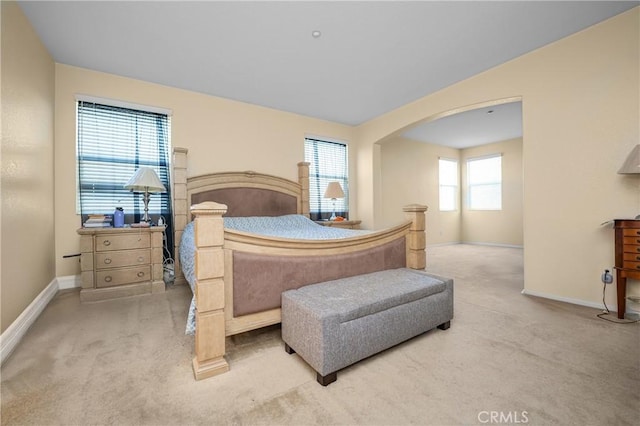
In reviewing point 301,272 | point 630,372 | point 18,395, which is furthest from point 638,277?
point 18,395

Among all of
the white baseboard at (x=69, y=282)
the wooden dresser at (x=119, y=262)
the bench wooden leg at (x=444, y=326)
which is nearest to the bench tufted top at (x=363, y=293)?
the bench wooden leg at (x=444, y=326)

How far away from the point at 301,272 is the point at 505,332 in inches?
62.3

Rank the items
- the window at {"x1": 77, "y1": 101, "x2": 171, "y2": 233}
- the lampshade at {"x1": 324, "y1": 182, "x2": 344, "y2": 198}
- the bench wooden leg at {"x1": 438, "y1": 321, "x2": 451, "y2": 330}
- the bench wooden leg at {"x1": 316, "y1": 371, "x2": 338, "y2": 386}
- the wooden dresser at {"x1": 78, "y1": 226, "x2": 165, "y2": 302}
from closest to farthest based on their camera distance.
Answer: the bench wooden leg at {"x1": 316, "y1": 371, "x2": 338, "y2": 386}
the bench wooden leg at {"x1": 438, "y1": 321, "x2": 451, "y2": 330}
the wooden dresser at {"x1": 78, "y1": 226, "x2": 165, "y2": 302}
the window at {"x1": 77, "y1": 101, "x2": 171, "y2": 233}
the lampshade at {"x1": 324, "y1": 182, "x2": 344, "y2": 198}

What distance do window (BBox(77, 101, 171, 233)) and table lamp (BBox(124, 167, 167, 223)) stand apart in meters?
0.28

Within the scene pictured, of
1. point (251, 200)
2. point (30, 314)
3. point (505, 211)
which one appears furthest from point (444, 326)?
point (505, 211)

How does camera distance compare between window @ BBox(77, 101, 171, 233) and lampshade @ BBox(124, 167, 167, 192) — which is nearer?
lampshade @ BBox(124, 167, 167, 192)

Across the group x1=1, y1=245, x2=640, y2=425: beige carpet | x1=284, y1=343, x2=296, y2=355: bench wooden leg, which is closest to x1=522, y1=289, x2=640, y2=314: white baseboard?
x1=1, y1=245, x2=640, y2=425: beige carpet

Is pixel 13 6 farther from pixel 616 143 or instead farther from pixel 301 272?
pixel 616 143

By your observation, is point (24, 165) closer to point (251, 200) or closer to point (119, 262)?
point (119, 262)

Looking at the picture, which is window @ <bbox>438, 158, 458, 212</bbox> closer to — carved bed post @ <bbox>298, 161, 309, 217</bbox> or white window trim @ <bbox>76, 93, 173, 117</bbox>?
carved bed post @ <bbox>298, 161, 309, 217</bbox>

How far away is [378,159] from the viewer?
498 centimetres

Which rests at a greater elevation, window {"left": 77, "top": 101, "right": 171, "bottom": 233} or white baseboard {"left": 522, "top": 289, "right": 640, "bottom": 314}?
window {"left": 77, "top": 101, "right": 171, "bottom": 233}

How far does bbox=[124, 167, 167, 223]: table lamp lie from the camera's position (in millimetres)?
2865

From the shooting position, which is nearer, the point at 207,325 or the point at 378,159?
the point at 207,325
